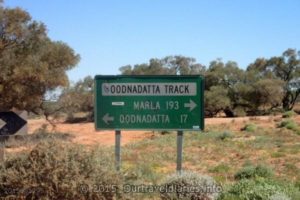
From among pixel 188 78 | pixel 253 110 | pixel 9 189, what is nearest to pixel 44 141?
pixel 9 189

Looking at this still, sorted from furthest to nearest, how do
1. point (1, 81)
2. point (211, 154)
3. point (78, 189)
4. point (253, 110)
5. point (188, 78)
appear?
point (253, 110), point (1, 81), point (211, 154), point (188, 78), point (78, 189)

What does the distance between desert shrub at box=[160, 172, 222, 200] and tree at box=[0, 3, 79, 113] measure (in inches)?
741

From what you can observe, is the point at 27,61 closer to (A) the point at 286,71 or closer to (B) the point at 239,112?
(B) the point at 239,112

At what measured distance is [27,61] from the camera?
25422 millimetres

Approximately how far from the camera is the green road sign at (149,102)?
7867mm

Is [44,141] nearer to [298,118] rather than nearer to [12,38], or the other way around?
[12,38]

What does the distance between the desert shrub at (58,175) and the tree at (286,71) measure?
195 feet

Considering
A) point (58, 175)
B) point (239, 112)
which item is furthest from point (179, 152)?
point (239, 112)

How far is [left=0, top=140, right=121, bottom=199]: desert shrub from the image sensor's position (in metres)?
6.32

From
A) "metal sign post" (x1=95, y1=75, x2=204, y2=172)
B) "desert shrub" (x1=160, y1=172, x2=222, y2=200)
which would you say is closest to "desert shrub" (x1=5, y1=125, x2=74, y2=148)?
"metal sign post" (x1=95, y1=75, x2=204, y2=172)

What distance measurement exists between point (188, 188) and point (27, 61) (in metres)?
20.0

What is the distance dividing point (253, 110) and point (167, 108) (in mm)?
53034

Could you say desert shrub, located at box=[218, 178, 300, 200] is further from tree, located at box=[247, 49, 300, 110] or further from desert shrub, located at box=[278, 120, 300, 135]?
tree, located at box=[247, 49, 300, 110]

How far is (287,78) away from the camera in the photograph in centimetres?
6688
